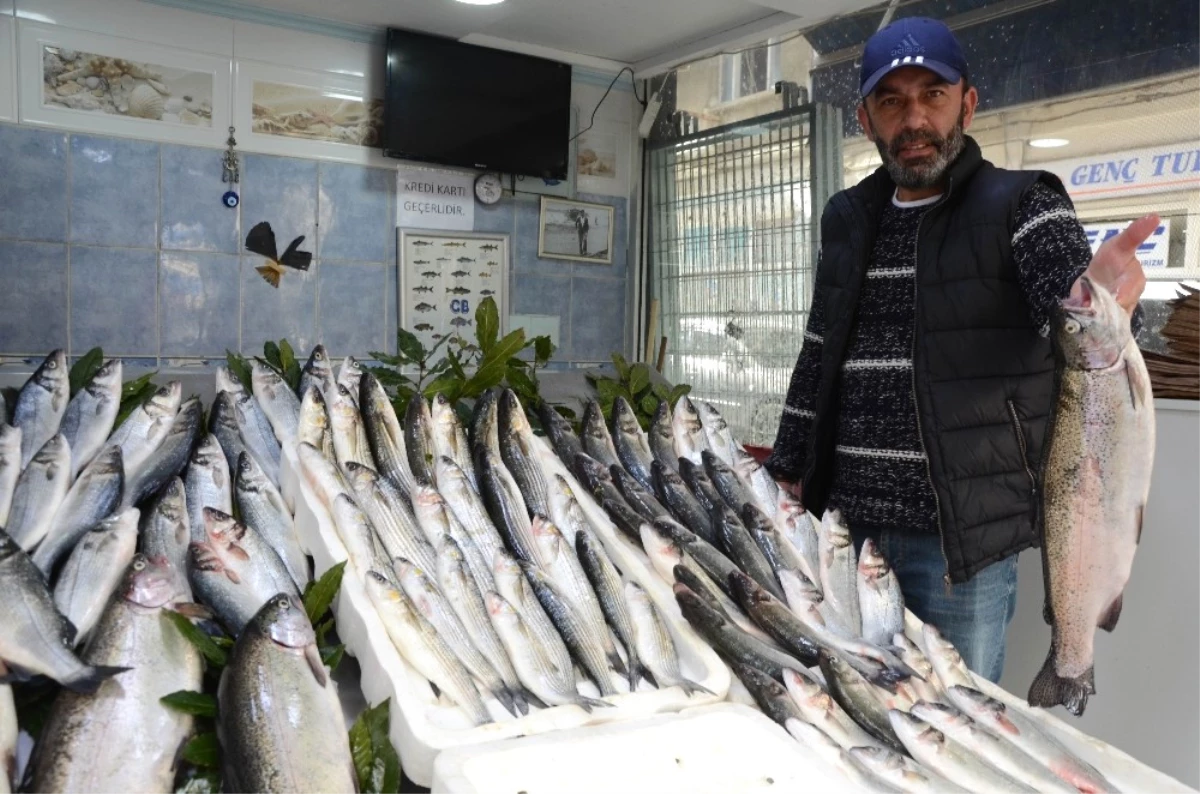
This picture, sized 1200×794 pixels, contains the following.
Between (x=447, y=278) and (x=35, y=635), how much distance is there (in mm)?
4143

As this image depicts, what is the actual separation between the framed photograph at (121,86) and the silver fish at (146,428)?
8.88 ft

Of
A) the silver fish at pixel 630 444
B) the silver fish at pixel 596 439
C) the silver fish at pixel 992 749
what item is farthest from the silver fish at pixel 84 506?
the silver fish at pixel 992 749

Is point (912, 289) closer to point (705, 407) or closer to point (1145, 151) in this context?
point (705, 407)

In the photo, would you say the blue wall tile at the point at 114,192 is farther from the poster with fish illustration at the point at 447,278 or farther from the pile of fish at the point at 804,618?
the pile of fish at the point at 804,618

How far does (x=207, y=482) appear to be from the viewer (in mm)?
2152

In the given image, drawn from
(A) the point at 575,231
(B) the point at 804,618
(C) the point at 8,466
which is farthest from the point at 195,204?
(B) the point at 804,618

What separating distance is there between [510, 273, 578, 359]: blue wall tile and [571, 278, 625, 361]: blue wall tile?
0.05m

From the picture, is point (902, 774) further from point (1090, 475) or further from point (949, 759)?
point (1090, 475)

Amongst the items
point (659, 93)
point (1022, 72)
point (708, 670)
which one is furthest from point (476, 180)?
point (708, 670)

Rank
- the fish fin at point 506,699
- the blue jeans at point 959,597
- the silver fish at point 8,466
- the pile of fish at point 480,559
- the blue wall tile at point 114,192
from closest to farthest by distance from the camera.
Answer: the fish fin at point 506,699 → the pile of fish at point 480,559 → the silver fish at point 8,466 → the blue jeans at point 959,597 → the blue wall tile at point 114,192

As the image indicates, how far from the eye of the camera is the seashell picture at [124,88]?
437 centimetres

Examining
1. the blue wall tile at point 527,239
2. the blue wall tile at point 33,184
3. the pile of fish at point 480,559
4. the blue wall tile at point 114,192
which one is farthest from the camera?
the blue wall tile at point 527,239

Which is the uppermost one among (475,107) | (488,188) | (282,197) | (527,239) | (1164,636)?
(475,107)

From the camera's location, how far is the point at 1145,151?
11.6ft
